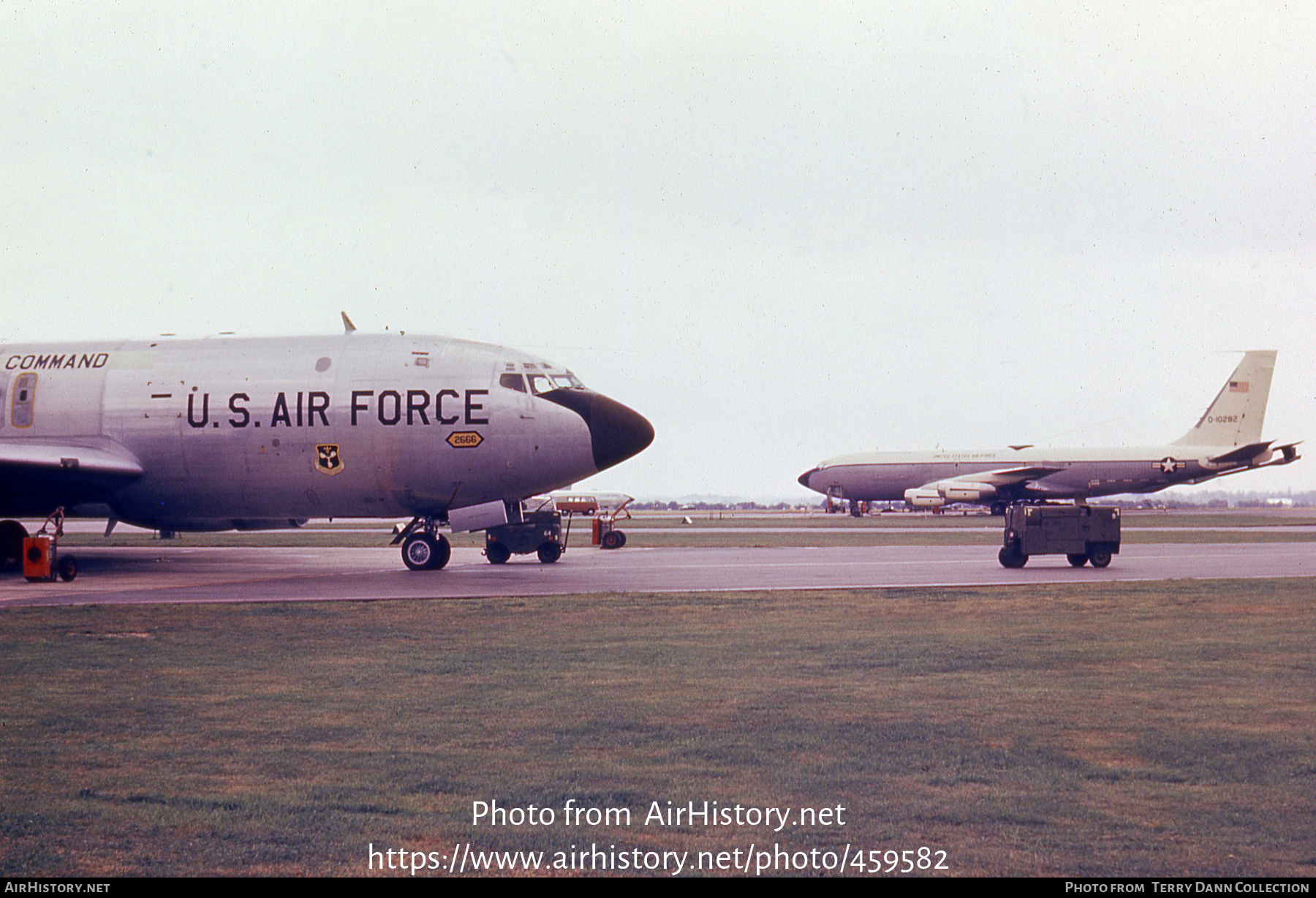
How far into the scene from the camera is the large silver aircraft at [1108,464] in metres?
78.8

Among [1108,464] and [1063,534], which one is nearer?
[1063,534]

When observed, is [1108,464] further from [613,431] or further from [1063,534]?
[613,431]

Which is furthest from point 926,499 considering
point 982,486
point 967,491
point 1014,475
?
point 1014,475

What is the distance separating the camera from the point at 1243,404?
8088 cm

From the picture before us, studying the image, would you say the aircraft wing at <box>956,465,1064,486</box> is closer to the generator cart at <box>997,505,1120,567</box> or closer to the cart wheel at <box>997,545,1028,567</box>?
the generator cart at <box>997,505,1120,567</box>

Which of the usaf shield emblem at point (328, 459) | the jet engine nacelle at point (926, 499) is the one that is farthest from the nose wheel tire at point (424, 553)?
the jet engine nacelle at point (926, 499)

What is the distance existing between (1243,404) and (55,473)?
78.4 metres

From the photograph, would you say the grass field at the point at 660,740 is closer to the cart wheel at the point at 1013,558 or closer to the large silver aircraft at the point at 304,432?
the large silver aircraft at the point at 304,432

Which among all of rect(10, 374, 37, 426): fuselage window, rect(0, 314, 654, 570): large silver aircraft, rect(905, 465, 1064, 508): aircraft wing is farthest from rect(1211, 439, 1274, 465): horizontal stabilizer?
rect(10, 374, 37, 426): fuselage window

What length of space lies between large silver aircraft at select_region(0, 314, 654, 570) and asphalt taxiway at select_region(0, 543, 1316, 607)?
1.86 meters

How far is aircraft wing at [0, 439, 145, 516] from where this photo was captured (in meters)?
26.4

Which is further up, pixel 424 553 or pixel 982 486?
pixel 982 486

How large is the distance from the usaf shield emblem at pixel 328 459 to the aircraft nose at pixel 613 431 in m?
6.09
